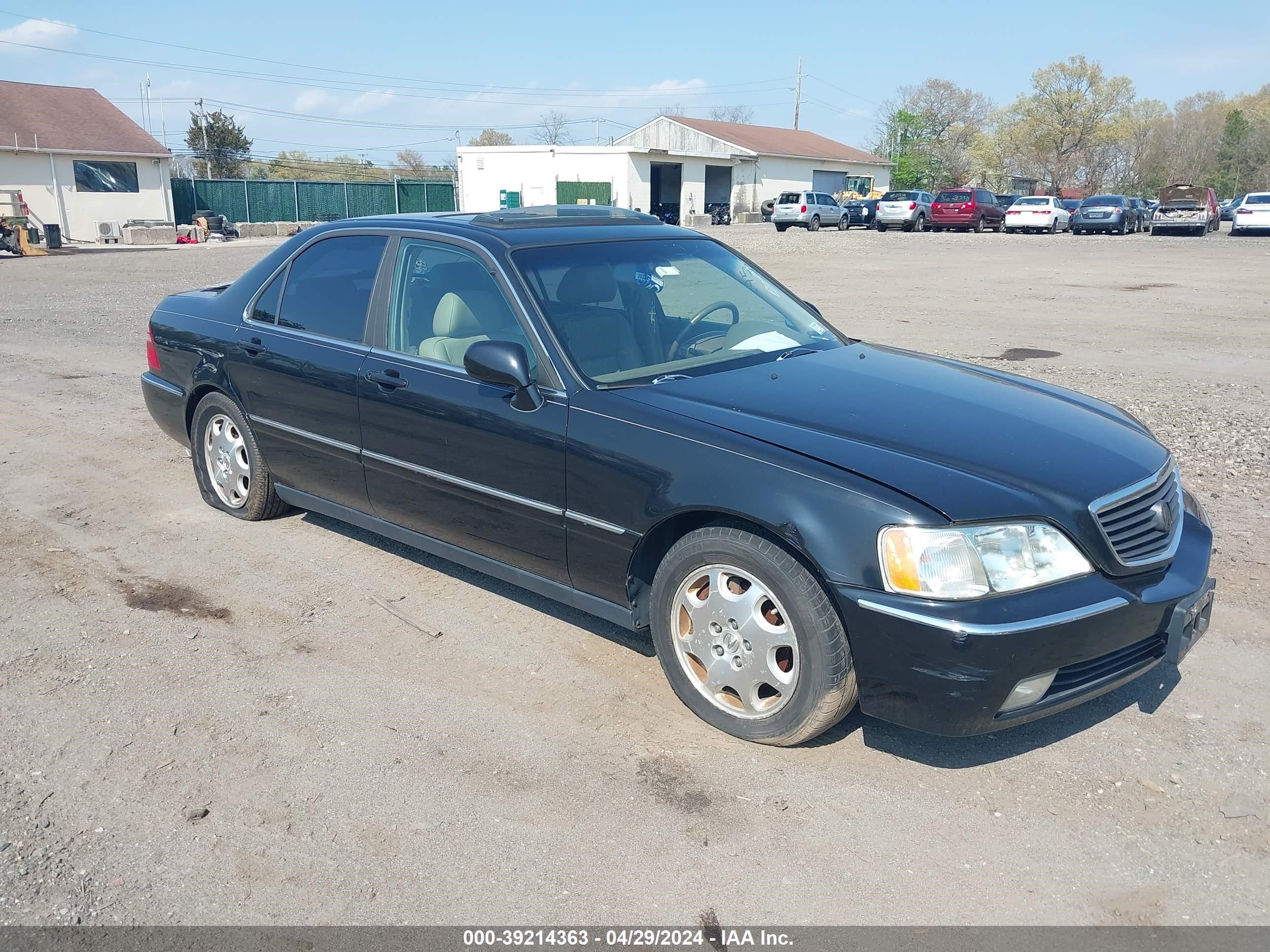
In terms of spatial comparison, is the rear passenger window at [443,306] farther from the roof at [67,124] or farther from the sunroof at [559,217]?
the roof at [67,124]

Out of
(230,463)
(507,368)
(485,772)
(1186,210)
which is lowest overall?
(485,772)

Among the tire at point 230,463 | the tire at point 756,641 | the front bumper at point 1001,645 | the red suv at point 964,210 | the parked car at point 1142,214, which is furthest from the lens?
the parked car at point 1142,214

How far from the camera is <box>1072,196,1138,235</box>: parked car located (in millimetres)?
39375

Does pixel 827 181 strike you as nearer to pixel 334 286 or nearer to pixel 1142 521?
pixel 334 286

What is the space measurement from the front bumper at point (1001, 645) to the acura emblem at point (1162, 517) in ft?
0.66

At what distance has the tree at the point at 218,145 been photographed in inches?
2377

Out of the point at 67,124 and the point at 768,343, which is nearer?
the point at 768,343

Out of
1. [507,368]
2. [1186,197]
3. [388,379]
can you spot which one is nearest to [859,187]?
[1186,197]

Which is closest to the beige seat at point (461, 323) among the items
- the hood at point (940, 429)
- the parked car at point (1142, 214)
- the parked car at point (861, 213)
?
the hood at point (940, 429)

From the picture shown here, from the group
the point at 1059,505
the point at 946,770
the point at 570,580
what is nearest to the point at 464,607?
the point at 570,580

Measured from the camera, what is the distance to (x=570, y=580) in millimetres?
4023

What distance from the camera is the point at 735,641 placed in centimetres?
347

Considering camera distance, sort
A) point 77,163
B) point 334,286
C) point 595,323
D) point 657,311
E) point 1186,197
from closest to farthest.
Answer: point 595,323, point 657,311, point 334,286, point 1186,197, point 77,163

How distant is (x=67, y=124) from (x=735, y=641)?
151 ft
